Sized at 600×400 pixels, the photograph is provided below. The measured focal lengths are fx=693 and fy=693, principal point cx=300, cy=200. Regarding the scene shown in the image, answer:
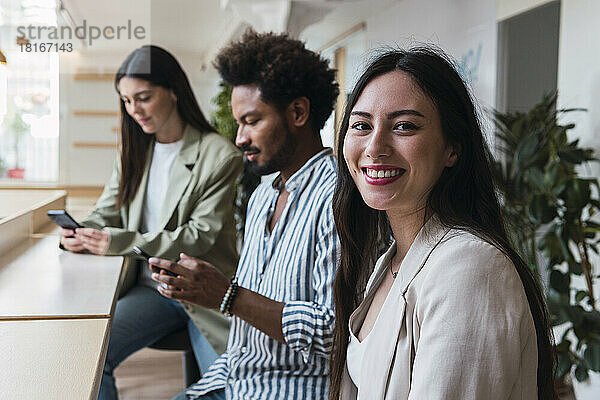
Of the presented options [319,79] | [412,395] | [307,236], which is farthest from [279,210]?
[412,395]

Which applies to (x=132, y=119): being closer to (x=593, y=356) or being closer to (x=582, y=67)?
(x=593, y=356)

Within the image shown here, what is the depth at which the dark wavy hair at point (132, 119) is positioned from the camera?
2348 millimetres

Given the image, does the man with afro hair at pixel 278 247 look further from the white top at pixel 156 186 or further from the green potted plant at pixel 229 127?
the green potted plant at pixel 229 127

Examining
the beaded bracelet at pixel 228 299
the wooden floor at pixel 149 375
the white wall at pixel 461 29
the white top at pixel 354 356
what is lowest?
the wooden floor at pixel 149 375

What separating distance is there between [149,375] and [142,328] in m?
1.43

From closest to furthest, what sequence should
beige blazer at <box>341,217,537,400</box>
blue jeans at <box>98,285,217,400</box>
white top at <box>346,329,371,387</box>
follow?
beige blazer at <box>341,217,537,400</box> < white top at <box>346,329,371,387</box> < blue jeans at <box>98,285,217,400</box>

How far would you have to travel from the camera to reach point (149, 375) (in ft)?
11.5

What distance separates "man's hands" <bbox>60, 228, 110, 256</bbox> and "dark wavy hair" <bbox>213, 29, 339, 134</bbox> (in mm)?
710

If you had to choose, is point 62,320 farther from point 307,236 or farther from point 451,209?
point 451,209

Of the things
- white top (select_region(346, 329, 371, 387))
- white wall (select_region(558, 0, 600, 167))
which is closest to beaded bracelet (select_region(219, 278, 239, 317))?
white top (select_region(346, 329, 371, 387))

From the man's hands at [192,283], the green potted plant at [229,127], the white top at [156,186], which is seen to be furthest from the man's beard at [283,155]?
the green potted plant at [229,127]

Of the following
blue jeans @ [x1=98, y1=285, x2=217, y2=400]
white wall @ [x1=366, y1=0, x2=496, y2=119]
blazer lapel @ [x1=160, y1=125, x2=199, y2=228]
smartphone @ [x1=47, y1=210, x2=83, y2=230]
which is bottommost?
blue jeans @ [x1=98, y1=285, x2=217, y2=400]

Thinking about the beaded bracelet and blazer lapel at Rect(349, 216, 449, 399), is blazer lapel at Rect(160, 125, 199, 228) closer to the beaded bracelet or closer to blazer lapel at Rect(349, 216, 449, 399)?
the beaded bracelet

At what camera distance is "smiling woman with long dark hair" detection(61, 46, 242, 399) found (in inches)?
82.9
